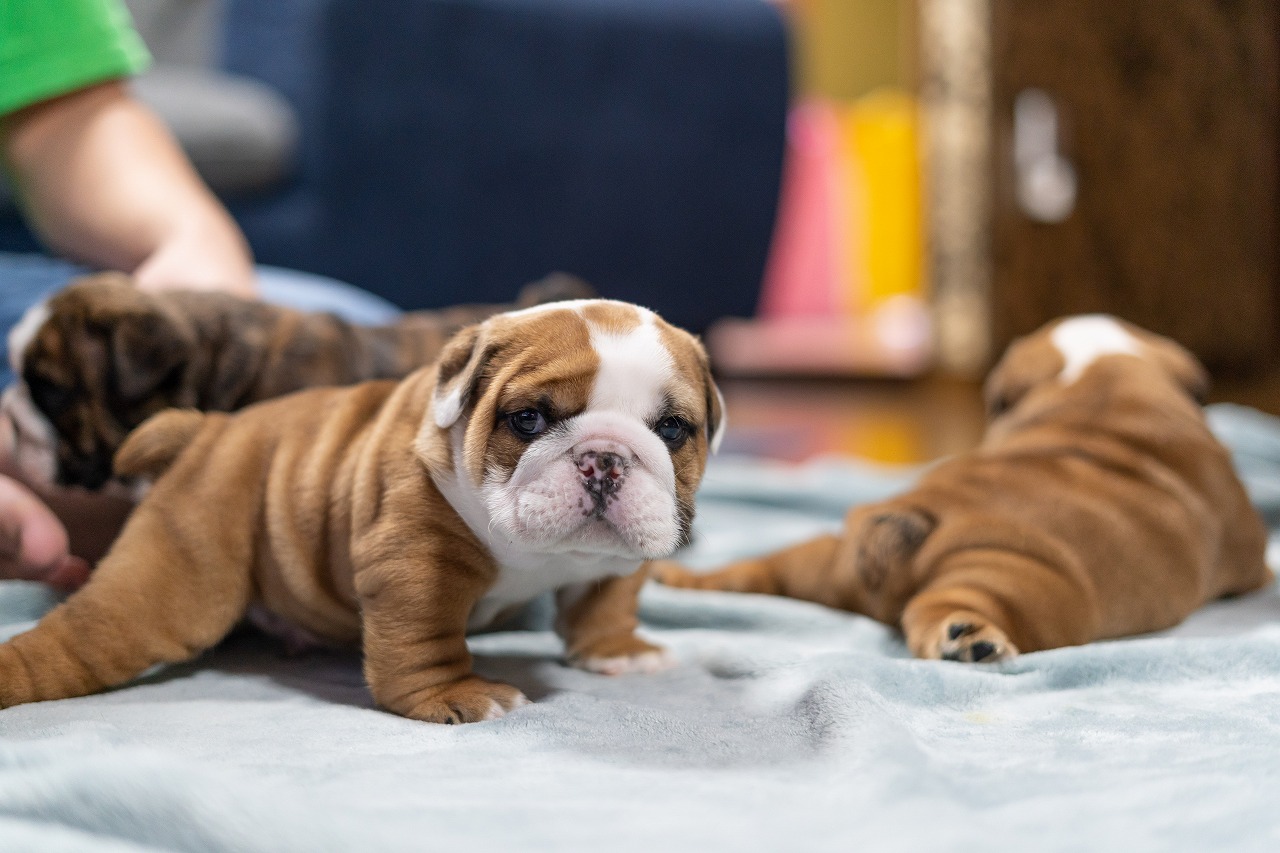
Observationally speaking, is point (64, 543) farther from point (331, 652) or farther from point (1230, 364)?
point (1230, 364)

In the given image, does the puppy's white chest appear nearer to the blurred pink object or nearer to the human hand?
the human hand

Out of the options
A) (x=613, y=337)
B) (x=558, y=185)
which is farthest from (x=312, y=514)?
(x=558, y=185)

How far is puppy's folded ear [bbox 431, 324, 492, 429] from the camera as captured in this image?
1697 millimetres

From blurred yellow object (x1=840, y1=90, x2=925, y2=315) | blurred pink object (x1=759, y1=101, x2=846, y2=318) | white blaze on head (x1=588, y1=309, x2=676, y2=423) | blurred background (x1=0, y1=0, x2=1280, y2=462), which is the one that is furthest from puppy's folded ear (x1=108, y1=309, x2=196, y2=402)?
blurred yellow object (x1=840, y1=90, x2=925, y2=315)

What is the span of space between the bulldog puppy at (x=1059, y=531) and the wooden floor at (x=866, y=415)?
187 cm

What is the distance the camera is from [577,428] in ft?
5.34

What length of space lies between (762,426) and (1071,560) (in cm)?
397

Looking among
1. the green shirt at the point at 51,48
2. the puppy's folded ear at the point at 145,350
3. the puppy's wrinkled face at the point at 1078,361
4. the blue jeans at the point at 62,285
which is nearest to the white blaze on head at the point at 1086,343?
the puppy's wrinkled face at the point at 1078,361

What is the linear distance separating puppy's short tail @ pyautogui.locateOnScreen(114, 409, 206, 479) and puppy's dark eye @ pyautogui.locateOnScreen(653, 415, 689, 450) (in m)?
0.78

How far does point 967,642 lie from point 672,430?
0.57m

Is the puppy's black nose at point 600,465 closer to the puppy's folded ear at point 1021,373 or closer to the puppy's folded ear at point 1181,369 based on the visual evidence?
the puppy's folded ear at point 1021,373

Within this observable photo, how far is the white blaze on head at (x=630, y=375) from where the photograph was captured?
164 centimetres

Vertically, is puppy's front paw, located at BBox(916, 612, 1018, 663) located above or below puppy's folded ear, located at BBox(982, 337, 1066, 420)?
below

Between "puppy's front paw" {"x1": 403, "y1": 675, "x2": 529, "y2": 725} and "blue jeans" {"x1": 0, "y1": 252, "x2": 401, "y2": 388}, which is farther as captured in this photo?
"blue jeans" {"x1": 0, "y1": 252, "x2": 401, "y2": 388}
